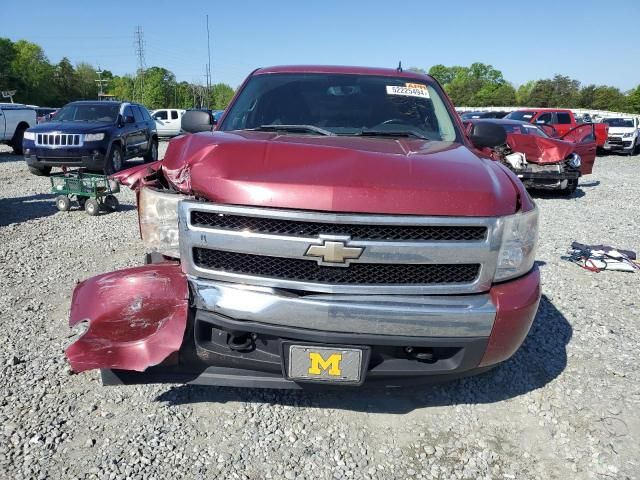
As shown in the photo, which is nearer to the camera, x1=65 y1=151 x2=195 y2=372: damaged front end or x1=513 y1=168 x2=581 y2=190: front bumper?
x1=65 y1=151 x2=195 y2=372: damaged front end

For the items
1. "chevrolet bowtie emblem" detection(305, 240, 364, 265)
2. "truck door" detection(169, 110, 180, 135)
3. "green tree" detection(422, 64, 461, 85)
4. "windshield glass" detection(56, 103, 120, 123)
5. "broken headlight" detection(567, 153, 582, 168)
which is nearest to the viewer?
A: "chevrolet bowtie emblem" detection(305, 240, 364, 265)

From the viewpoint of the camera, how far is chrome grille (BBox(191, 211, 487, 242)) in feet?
7.09

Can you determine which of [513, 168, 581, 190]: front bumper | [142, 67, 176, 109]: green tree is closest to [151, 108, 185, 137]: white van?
[513, 168, 581, 190]: front bumper

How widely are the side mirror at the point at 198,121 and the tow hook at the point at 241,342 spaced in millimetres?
1978

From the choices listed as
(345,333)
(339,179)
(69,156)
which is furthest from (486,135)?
(69,156)

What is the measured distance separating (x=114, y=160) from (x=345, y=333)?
35.4 feet

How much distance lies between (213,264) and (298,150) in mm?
681

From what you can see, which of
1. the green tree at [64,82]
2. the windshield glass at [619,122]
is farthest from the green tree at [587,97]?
the green tree at [64,82]

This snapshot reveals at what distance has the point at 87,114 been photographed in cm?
1207

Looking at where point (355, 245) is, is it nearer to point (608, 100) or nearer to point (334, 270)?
point (334, 270)

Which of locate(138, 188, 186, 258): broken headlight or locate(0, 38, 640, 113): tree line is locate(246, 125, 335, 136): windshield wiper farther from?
locate(0, 38, 640, 113): tree line

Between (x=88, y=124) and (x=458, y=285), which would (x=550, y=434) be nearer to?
(x=458, y=285)

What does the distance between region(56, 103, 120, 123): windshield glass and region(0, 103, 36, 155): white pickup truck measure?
6.01 metres

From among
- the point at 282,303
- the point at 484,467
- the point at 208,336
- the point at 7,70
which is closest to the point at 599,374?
the point at 484,467
